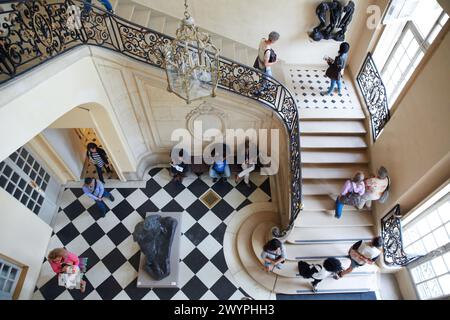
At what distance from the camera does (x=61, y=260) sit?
181 inches

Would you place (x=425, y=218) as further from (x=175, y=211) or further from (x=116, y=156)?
(x=116, y=156)

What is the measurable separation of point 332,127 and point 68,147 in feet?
17.0

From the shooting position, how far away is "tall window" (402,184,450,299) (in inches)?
162

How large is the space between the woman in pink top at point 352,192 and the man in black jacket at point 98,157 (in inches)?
174

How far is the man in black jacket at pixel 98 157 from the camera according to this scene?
19.1 ft

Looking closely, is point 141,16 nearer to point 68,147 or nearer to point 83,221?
point 68,147

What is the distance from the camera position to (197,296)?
5391 mm

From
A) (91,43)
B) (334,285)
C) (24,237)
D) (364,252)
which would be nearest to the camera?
→ (91,43)

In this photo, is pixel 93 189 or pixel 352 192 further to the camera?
pixel 93 189

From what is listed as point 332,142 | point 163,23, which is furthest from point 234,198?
point 163,23

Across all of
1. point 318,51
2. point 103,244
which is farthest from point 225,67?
point 103,244

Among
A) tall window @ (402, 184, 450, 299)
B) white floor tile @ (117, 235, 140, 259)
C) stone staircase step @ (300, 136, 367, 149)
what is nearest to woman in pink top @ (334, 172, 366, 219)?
tall window @ (402, 184, 450, 299)

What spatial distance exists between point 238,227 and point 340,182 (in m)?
2.07
